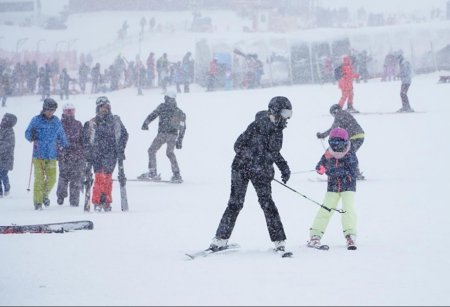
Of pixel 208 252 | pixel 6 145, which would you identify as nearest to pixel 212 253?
pixel 208 252

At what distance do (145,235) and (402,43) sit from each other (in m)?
27.6

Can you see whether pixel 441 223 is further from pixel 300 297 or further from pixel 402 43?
pixel 402 43

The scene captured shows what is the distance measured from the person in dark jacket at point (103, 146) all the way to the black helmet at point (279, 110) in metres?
3.83

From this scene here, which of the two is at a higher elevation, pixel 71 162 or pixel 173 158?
pixel 71 162

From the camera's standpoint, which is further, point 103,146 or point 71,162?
point 71,162

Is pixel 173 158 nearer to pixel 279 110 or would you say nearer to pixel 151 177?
pixel 151 177

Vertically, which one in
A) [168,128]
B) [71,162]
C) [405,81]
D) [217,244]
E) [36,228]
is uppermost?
[405,81]

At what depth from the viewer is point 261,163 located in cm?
569

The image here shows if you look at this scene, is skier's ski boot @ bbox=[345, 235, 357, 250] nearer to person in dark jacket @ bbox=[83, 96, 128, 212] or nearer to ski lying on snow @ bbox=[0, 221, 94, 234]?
ski lying on snow @ bbox=[0, 221, 94, 234]

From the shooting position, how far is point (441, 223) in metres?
7.52

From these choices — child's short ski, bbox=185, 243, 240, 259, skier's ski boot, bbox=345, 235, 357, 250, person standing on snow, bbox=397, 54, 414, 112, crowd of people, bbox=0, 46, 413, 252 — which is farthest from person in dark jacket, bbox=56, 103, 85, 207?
person standing on snow, bbox=397, 54, 414, 112

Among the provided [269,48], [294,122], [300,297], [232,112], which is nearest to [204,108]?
[232,112]

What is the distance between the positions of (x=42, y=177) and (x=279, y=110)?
4.89 meters

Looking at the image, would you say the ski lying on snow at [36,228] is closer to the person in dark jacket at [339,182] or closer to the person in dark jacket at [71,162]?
the person in dark jacket at [339,182]
